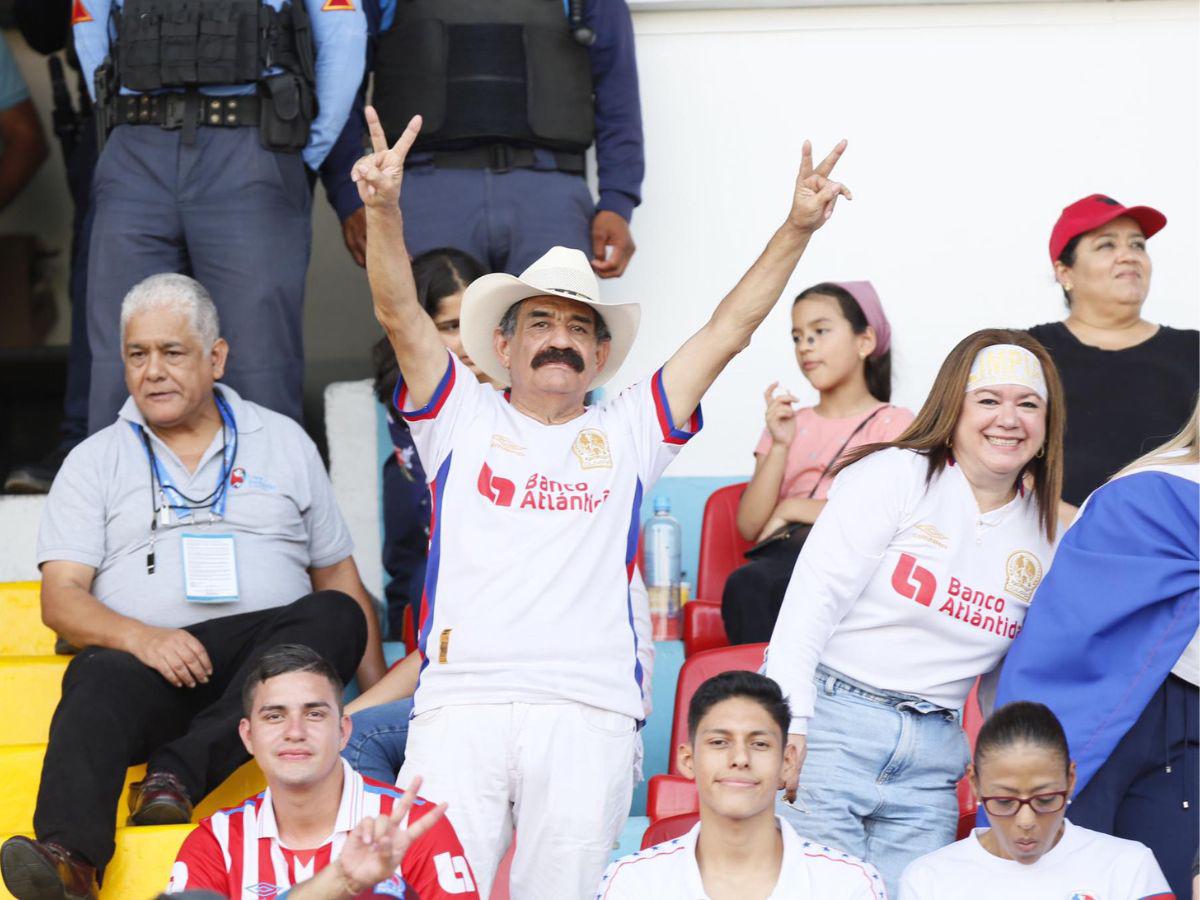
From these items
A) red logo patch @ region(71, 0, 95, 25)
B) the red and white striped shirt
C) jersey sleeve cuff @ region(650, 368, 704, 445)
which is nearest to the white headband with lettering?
jersey sleeve cuff @ region(650, 368, 704, 445)

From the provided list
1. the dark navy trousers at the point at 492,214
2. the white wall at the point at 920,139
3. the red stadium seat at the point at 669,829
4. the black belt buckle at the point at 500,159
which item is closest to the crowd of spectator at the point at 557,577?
the red stadium seat at the point at 669,829

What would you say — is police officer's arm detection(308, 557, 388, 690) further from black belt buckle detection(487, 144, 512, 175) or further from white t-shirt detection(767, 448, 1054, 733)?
white t-shirt detection(767, 448, 1054, 733)

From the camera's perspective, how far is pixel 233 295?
4.33 metres

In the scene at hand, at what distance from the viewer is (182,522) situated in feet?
12.7

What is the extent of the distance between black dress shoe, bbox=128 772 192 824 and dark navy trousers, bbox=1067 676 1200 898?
1707mm

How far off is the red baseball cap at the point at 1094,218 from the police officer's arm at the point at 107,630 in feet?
7.98

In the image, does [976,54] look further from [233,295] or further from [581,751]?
[581,751]

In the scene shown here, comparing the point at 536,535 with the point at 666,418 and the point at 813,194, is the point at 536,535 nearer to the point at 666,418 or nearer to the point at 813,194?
the point at 666,418

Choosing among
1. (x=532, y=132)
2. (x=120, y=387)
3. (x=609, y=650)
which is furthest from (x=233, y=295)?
(x=609, y=650)

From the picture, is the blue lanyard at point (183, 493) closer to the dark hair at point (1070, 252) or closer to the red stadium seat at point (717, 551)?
the red stadium seat at point (717, 551)

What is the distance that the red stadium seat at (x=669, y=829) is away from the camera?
9.53 feet

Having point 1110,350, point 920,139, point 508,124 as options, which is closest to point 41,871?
point 508,124

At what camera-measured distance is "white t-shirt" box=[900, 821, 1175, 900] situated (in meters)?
2.63

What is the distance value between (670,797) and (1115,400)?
1.73 metres
